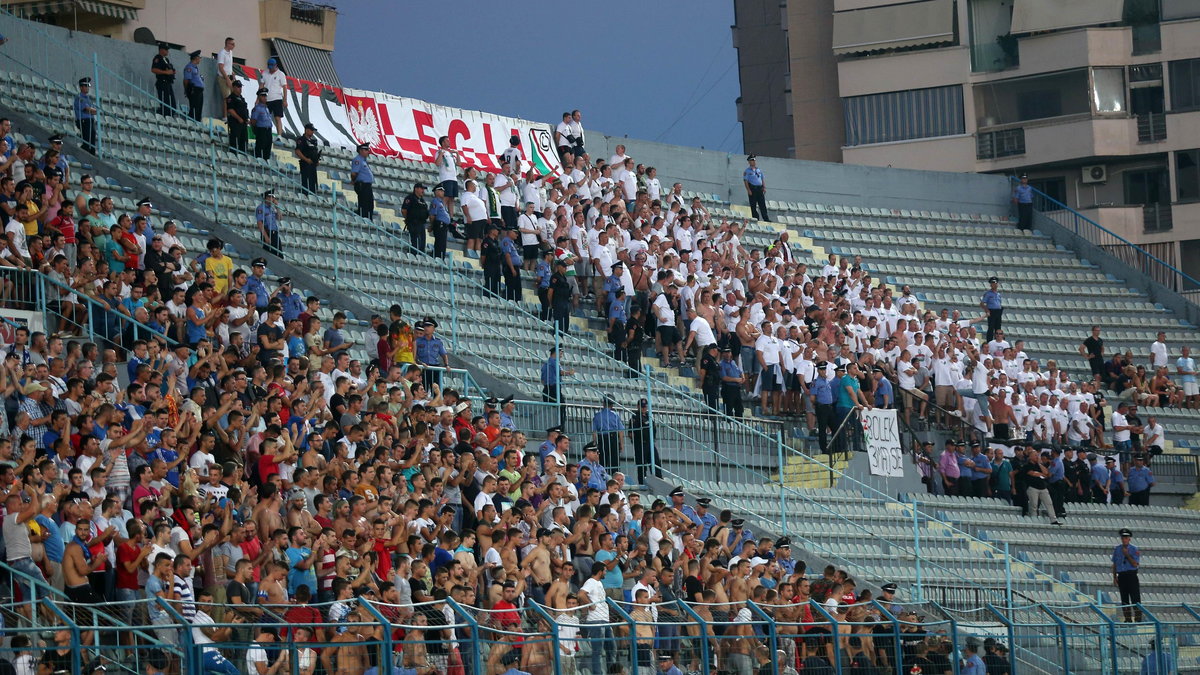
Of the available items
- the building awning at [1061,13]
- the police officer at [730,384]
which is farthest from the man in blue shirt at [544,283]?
the building awning at [1061,13]

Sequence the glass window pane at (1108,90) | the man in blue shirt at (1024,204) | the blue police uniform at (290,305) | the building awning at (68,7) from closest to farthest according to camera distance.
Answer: the blue police uniform at (290,305) → the man in blue shirt at (1024,204) → the building awning at (68,7) → the glass window pane at (1108,90)

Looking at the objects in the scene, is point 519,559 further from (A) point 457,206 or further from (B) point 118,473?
(A) point 457,206

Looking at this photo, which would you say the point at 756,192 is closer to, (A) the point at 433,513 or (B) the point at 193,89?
Result: (B) the point at 193,89

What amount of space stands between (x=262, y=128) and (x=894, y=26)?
23.7 metres

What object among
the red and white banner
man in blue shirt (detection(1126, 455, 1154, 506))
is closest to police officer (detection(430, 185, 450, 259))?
the red and white banner

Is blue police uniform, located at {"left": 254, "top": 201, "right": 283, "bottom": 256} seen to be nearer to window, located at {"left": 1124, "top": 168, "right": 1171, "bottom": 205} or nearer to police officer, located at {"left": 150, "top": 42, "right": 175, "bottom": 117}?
police officer, located at {"left": 150, "top": 42, "right": 175, "bottom": 117}

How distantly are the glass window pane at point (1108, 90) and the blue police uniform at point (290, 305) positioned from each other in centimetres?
2821

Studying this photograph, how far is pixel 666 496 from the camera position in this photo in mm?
21516

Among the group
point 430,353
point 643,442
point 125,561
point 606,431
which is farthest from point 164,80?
point 125,561

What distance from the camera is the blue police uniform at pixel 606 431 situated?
21531 mm

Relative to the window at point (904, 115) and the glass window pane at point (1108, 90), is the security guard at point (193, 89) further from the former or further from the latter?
the glass window pane at point (1108, 90)

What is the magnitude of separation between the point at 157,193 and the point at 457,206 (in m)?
5.81

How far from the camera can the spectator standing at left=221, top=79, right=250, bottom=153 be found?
25562mm

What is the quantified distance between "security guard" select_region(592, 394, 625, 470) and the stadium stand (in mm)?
344
